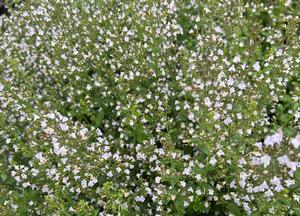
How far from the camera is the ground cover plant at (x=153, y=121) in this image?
3652mm

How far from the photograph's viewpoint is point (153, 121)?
15.3 feet

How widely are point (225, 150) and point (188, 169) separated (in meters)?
0.40

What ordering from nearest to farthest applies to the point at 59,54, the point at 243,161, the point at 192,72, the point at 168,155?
the point at 243,161 < the point at 168,155 < the point at 192,72 < the point at 59,54

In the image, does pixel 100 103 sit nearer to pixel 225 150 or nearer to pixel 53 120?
pixel 53 120

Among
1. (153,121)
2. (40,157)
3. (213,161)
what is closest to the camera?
(213,161)

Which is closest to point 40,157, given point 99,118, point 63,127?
point 63,127

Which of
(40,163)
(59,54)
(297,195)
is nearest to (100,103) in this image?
(59,54)

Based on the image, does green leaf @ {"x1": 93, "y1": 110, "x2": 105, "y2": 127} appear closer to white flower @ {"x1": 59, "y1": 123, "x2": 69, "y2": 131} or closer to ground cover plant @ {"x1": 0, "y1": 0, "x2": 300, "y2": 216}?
ground cover plant @ {"x1": 0, "y1": 0, "x2": 300, "y2": 216}

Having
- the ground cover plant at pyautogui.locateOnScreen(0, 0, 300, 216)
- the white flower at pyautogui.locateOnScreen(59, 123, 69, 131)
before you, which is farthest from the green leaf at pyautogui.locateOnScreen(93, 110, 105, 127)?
the white flower at pyautogui.locateOnScreen(59, 123, 69, 131)

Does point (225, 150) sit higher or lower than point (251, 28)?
lower

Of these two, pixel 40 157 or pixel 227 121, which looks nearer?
pixel 227 121

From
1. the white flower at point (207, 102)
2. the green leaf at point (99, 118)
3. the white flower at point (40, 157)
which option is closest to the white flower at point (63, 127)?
the white flower at point (40, 157)

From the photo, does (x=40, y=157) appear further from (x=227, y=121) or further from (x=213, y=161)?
(x=227, y=121)

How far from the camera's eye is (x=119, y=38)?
16.0 feet
